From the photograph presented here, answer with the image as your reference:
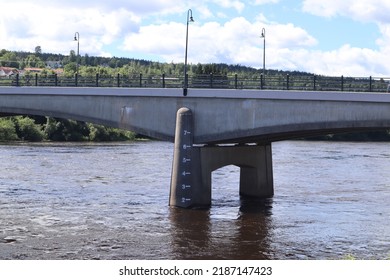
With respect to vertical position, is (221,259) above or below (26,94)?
below

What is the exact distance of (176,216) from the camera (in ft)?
129

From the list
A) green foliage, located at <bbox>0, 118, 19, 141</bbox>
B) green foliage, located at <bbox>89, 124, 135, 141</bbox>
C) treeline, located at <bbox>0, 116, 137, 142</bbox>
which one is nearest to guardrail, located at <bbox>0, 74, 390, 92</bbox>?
green foliage, located at <bbox>0, 118, 19, 141</bbox>

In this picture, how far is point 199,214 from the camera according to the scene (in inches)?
1577

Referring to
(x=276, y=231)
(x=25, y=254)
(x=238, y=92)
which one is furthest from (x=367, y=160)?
(x=25, y=254)

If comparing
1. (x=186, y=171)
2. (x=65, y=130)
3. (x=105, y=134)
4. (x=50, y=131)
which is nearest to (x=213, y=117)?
(x=186, y=171)

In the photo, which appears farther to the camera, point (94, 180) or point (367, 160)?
point (367, 160)

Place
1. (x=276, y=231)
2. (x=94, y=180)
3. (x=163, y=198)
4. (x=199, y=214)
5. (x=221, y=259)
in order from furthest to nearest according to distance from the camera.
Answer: (x=94, y=180) < (x=163, y=198) < (x=199, y=214) < (x=276, y=231) < (x=221, y=259)

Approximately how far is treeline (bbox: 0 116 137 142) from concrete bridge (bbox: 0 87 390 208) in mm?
58025

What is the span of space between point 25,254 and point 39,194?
17.6 meters

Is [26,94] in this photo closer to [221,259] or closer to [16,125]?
[221,259]

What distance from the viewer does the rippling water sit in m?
31.5

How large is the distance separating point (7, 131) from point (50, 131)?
731 cm

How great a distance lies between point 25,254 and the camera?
1178 inches

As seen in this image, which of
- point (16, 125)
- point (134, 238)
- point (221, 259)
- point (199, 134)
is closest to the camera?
point (221, 259)
